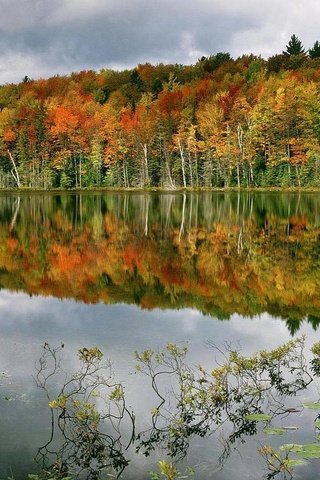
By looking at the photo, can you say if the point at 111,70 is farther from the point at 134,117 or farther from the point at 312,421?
the point at 312,421

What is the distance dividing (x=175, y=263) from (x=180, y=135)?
66.8 metres

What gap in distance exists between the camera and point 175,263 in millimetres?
20141

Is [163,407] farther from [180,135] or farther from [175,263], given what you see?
[180,135]

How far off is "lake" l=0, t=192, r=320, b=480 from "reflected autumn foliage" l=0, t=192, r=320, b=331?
0.06 m

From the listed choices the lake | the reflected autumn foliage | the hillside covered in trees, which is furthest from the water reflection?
the hillside covered in trees

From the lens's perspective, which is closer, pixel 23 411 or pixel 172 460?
pixel 172 460

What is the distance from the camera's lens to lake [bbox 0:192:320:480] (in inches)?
276

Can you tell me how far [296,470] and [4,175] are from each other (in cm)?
9574

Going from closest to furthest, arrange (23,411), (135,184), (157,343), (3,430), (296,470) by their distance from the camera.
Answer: (296,470) → (3,430) → (23,411) → (157,343) → (135,184)

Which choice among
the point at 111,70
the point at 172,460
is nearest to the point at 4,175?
the point at 111,70

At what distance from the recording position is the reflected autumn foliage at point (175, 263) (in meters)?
14.8

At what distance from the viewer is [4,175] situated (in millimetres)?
96688

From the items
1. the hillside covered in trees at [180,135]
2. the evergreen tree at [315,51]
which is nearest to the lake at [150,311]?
the hillside covered in trees at [180,135]

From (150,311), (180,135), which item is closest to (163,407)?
(150,311)
